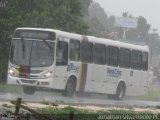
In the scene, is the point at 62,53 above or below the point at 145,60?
below

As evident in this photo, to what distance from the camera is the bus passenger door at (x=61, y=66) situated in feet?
90.9

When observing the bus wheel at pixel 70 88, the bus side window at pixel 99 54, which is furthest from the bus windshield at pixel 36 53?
the bus side window at pixel 99 54

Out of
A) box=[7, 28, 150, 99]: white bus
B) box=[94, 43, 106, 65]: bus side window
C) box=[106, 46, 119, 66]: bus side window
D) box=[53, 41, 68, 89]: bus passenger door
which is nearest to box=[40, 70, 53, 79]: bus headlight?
box=[7, 28, 150, 99]: white bus

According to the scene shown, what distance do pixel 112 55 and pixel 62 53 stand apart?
15.2 ft

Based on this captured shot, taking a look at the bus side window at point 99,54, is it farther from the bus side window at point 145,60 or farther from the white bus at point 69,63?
the bus side window at point 145,60

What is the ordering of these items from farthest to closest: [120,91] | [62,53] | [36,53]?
[120,91] → [62,53] → [36,53]

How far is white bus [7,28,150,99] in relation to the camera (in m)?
27.5

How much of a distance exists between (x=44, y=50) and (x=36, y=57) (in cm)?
46

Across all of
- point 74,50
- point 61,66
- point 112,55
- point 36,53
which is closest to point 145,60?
point 112,55

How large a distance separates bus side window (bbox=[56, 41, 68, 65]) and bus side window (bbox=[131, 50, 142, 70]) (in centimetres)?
635

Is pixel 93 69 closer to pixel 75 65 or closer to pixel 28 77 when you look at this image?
pixel 75 65

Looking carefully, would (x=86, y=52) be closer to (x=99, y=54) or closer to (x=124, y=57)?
(x=99, y=54)

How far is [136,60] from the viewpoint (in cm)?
3384

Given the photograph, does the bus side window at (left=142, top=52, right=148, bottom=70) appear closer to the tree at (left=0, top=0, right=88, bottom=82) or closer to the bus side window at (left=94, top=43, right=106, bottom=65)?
the bus side window at (left=94, top=43, right=106, bottom=65)
